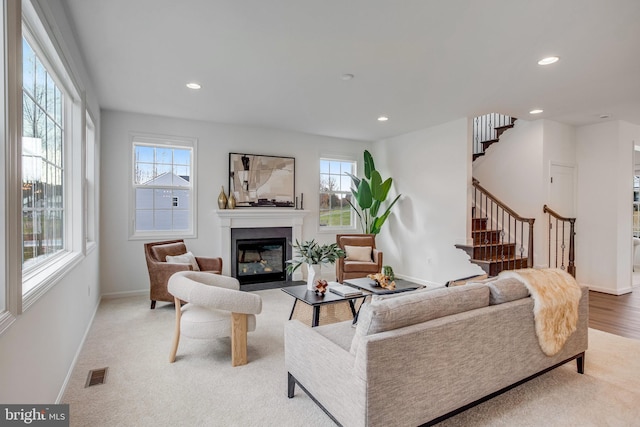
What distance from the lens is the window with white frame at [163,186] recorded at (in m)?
5.11

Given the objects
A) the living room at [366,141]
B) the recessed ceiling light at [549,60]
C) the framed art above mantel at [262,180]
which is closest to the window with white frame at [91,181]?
the living room at [366,141]

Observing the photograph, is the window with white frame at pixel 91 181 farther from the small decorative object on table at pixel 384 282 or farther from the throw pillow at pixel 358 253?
the throw pillow at pixel 358 253

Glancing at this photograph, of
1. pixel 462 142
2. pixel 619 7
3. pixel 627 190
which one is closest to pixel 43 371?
pixel 619 7

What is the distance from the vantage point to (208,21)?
256 centimetres

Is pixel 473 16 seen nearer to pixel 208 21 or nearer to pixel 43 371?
pixel 208 21

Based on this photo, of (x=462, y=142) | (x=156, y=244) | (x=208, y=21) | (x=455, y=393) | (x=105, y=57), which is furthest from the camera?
(x=462, y=142)

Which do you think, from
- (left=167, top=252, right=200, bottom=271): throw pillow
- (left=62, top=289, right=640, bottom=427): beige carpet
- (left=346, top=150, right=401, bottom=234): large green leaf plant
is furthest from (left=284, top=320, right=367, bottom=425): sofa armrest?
(left=346, top=150, right=401, bottom=234): large green leaf plant

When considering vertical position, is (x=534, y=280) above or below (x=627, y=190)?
below

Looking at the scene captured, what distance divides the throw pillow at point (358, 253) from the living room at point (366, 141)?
101 cm

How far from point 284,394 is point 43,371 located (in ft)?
4.70

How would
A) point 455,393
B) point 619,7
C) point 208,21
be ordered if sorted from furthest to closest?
point 208,21
point 619,7
point 455,393

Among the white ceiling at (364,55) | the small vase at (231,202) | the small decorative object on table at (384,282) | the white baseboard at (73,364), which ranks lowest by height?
the white baseboard at (73,364)

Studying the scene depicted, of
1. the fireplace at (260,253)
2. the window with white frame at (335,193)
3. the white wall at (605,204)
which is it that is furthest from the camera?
the window with white frame at (335,193)

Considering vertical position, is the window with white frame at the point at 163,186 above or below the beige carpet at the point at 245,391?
above
